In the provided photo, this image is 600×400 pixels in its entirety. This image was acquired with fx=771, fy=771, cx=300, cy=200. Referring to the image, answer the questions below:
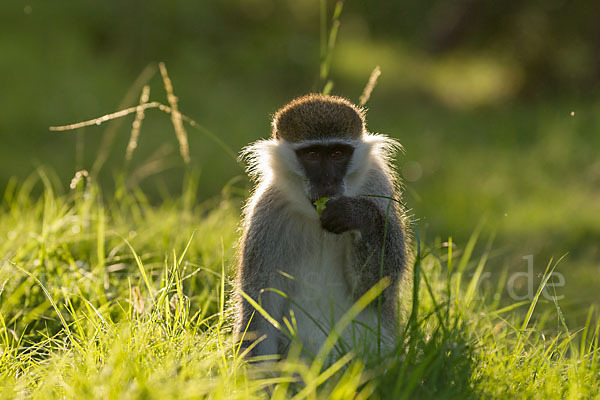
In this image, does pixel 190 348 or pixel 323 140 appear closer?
pixel 190 348

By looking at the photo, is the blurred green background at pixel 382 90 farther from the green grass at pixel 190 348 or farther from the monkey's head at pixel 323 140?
the monkey's head at pixel 323 140

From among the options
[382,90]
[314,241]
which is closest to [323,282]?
[314,241]

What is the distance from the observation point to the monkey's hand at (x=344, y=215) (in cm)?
292

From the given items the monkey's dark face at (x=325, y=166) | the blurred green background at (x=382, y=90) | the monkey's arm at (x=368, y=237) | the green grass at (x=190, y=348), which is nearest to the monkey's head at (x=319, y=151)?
the monkey's dark face at (x=325, y=166)

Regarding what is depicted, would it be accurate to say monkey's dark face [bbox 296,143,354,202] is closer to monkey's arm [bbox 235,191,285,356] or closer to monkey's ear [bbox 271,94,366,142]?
monkey's ear [bbox 271,94,366,142]

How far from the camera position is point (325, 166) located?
3100mm

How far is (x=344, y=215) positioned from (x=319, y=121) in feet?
1.50

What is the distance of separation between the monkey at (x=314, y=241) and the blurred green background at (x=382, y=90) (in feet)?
8.44

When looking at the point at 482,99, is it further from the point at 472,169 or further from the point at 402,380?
the point at 402,380

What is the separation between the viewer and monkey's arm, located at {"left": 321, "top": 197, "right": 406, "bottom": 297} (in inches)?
116

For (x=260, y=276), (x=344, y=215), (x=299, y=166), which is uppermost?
(x=299, y=166)

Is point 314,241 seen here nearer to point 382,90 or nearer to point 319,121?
point 319,121

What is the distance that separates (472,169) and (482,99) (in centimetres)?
314

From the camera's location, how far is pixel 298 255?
325 cm
